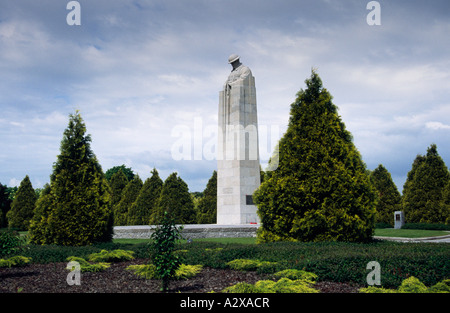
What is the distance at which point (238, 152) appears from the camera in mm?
22688

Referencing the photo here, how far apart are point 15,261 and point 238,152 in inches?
578

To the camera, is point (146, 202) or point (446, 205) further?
point (146, 202)

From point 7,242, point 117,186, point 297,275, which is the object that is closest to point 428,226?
point 297,275

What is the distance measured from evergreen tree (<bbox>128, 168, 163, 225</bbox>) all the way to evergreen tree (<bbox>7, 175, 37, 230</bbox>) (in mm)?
10156

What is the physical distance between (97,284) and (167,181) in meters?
19.5

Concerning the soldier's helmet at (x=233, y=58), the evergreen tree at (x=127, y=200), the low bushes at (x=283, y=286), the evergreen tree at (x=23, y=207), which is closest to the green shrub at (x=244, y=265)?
the low bushes at (x=283, y=286)

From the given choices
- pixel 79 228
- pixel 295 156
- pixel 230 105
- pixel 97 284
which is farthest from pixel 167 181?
pixel 97 284

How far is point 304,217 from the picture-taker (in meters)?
12.3

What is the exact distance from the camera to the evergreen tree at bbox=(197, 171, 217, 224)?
2944 centimetres

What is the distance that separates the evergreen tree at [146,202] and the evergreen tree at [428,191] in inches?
833

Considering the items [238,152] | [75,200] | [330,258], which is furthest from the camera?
[238,152]

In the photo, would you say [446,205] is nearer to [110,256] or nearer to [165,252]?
[110,256]

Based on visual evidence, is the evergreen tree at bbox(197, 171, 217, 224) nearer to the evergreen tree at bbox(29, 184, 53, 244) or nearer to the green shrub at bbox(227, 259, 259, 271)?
the evergreen tree at bbox(29, 184, 53, 244)
